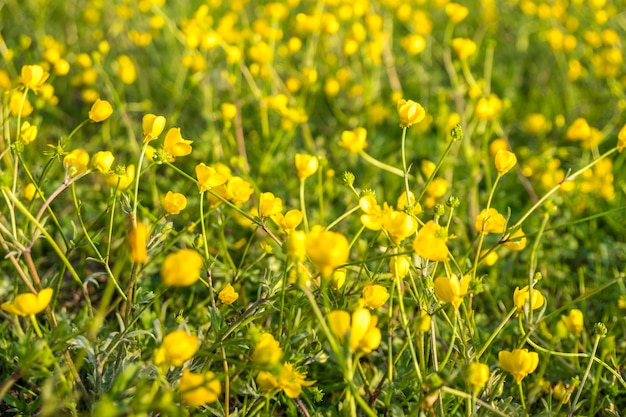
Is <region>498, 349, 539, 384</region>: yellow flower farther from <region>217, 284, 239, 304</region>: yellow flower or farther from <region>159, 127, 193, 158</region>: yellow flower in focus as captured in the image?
<region>159, 127, 193, 158</region>: yellow flower in focus

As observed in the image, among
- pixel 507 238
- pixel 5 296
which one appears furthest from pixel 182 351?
pixel 5 296

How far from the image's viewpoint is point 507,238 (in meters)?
1.43

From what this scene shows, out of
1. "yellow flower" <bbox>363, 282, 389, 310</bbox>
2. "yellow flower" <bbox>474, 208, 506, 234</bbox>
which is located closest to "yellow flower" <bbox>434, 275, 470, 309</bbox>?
"yellow flower" <bbox>363, 282, 389, 310</bbox>

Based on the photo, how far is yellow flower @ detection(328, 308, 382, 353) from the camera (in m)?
1.11

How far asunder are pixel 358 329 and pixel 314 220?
1.09 meters

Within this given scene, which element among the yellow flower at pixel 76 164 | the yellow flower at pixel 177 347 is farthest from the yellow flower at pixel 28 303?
the yellow flower at pixel 76 164

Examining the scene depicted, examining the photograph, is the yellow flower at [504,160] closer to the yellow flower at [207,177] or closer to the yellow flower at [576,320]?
the yellow flower at [576,320]

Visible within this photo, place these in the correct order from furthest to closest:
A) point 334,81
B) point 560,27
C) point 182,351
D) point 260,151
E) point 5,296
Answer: point 560,27, point 334,81, point 260,151, point 5,296, point 182,351

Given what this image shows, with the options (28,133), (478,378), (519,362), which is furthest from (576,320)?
(28,133)

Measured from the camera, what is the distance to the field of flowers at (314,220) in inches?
49.5

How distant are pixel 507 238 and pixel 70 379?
1001 millimetres

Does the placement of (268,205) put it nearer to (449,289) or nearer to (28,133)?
(449,289)

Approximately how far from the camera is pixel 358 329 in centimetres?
111

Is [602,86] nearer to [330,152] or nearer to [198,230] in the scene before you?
[330,152]
